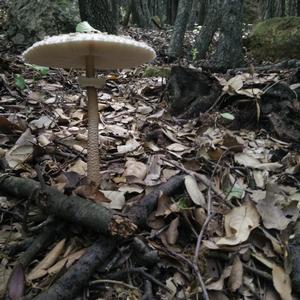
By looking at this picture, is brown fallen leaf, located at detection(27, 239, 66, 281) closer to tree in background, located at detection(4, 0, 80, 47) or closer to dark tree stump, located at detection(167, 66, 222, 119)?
dark tree stump, located at detection(167, 66, 222, 119)

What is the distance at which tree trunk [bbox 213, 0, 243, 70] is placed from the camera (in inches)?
209

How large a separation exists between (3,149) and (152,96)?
2.16 meters

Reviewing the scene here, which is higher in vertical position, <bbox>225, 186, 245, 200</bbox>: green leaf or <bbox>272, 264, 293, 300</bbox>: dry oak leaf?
<bbox>225, 186, 245, 200</bbox>: green leaf

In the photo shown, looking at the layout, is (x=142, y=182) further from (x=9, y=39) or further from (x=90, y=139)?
(x=9, y=39)

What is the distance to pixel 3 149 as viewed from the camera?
2717mm

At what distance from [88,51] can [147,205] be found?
966 mm

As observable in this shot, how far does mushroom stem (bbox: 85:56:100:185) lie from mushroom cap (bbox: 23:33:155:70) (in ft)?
0.32

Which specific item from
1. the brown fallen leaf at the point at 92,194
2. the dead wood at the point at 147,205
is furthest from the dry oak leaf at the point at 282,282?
the brown fallen leaf at the point at 92,194

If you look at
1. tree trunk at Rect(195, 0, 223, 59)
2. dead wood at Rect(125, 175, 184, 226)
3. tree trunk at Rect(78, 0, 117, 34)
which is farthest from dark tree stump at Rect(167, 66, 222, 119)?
tree trunk at Rect(195, 0, 223, 59)

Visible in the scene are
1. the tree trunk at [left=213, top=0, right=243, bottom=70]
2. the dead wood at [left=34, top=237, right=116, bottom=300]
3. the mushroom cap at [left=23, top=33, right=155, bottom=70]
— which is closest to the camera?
the dead wood at [left=34, top=237, right=116, bottom=300]

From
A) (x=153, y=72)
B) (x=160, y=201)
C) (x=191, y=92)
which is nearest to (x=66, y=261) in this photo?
(x=160, y=201)

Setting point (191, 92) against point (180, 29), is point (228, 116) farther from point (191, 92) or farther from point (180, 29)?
point (180, 29)

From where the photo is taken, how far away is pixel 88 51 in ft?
6.97

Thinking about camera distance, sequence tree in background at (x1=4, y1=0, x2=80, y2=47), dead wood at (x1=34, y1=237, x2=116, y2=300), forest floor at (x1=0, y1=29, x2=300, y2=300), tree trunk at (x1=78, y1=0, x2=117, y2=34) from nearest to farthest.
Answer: dead wood at (x1=34, y1=237, x2=116, y2=300) < forest floor at (x1=0, y1=29, x2=300, y2=300) < tree in background at (x1=4, y1=0, x2=80, y2=47) < tree trunk at (x1=78, y1=0, x2=117, y2=34)
